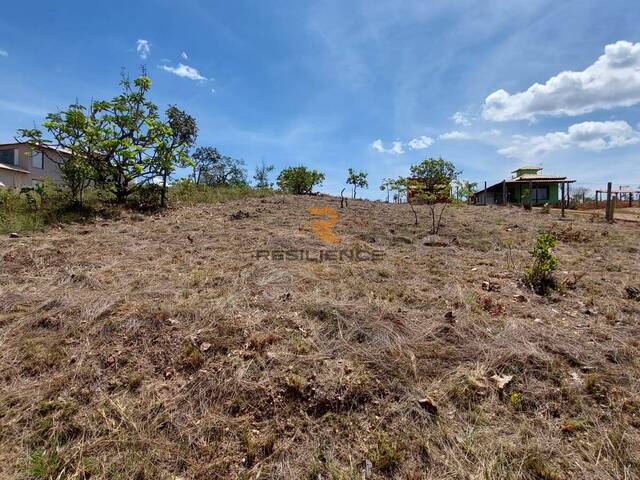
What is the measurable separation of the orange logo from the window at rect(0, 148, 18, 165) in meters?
22.8

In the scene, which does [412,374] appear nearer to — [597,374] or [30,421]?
[597,374]

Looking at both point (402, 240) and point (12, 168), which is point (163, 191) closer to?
point (402, 240)

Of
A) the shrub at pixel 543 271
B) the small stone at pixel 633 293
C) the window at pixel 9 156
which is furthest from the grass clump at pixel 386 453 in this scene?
the window at pixel 9 156

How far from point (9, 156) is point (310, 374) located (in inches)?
1102

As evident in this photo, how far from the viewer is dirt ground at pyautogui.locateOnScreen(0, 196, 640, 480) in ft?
5.17

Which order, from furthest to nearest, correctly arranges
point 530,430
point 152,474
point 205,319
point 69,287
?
point 69,287 < point 205,319 < point 530,430 < point 152,474

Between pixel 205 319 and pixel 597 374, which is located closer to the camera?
pixel 597 374

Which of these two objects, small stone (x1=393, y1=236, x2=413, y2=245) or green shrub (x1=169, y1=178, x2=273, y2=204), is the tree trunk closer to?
green shrub (x1=169, y1=178, x2=273, y2=204)

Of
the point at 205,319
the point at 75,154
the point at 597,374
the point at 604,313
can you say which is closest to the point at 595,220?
the point at 604,313

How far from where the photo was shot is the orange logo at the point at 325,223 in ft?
19.2

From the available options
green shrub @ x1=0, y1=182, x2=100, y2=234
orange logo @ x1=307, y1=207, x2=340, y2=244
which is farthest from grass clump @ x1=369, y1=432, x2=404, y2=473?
green shrub @ x1=0, y1=182, x2=100, y2=234

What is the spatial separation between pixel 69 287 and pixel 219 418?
Result: 7.74 ft

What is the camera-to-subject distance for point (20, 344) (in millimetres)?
2266

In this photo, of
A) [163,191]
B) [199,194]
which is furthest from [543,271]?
[199,194]
